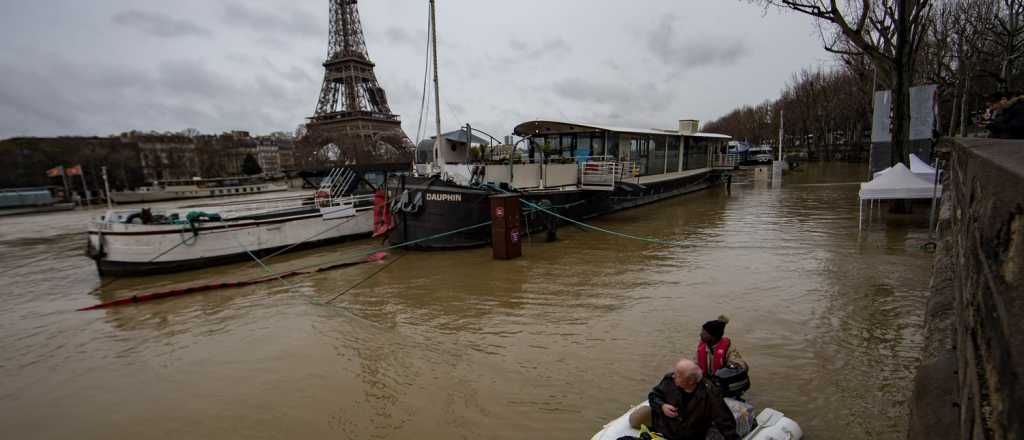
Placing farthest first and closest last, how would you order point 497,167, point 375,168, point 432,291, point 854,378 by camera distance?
point 375,168 < point 497,167 < point 432,291 < point 854,378

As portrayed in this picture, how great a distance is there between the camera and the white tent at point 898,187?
1209 centimetres

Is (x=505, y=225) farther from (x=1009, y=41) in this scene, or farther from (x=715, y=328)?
(x=1009, y=41)

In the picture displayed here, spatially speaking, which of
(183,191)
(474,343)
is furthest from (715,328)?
(183,191)

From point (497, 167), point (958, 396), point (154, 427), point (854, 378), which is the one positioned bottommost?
point (154, 427)

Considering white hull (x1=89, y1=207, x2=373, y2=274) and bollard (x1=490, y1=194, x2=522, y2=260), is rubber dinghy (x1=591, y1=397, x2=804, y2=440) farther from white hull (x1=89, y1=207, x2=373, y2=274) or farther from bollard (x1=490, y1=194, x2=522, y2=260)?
white hull (x1=89, y1=207, x2=373, y2=274)

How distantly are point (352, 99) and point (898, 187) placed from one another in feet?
233

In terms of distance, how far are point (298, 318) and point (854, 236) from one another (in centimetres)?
1378

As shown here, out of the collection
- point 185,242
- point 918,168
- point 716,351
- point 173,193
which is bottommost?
point 173,193

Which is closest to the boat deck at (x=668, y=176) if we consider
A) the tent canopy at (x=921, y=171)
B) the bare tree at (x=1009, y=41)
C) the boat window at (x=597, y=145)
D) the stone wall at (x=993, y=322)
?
the boat window at (x=597, y=145)

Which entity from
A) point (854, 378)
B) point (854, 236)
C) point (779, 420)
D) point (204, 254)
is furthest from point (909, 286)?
point (204, 254)

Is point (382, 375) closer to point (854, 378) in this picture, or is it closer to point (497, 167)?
point (854, 378)

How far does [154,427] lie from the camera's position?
5535mm

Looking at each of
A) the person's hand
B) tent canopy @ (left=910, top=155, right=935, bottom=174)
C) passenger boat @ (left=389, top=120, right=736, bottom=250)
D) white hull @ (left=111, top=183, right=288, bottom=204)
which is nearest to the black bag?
the person's hand

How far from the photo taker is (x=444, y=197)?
13.9m
